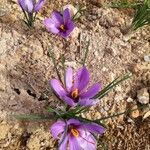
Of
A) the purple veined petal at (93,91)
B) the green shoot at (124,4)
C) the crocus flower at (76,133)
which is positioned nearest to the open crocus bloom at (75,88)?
the purple veined petal at (93,91)

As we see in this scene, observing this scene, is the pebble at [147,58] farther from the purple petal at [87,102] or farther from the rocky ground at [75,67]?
the purple petal at [87,102]

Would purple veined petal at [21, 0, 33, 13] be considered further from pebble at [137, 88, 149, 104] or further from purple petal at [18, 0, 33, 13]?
pebble at [137, 88, 149, 104]

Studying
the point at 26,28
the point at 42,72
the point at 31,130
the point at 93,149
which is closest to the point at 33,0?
the point at 26,28

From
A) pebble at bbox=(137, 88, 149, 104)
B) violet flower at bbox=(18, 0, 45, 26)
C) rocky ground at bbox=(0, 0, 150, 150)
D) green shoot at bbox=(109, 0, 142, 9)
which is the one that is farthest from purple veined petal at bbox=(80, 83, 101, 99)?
green shoot at bbox=(109, 0, 142, 9)

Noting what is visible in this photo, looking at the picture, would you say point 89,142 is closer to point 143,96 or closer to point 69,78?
point 69,78

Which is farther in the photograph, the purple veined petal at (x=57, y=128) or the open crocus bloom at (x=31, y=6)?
the open crocus bloom at (x=31, y=6)

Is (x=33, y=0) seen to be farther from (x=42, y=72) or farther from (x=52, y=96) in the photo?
(x=52, y=96)

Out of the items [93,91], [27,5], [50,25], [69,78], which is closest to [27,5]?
[27,5]
